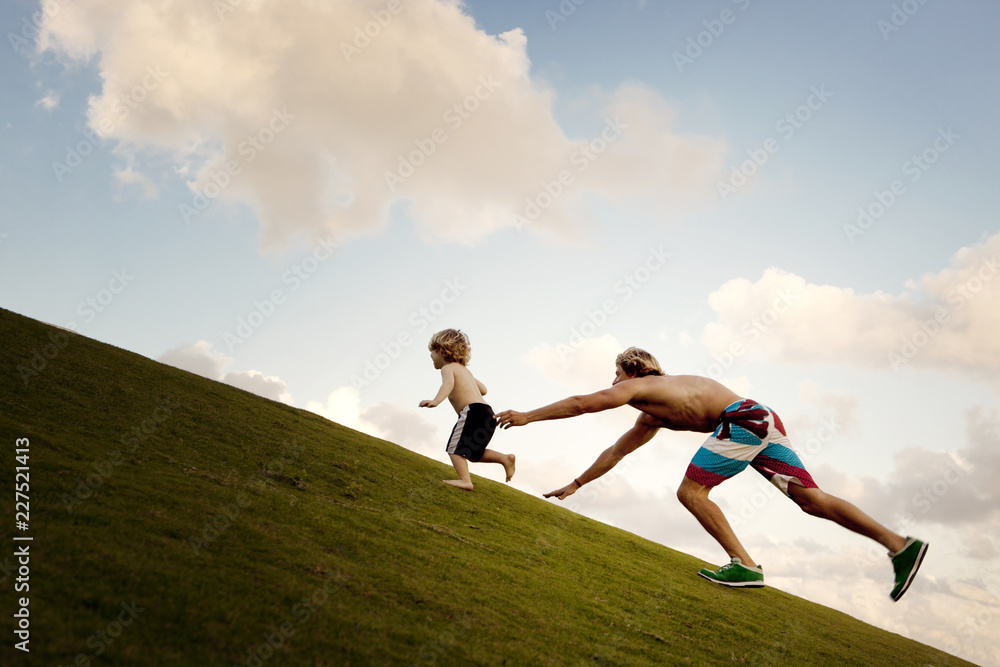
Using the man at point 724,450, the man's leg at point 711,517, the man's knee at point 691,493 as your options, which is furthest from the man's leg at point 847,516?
the man's knee at point 691,493

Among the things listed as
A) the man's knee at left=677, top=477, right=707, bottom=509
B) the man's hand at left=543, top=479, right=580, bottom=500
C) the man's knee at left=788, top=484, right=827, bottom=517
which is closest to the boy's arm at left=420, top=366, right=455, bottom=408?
the man's hand at left=543, top=479, right=580, bottom=500

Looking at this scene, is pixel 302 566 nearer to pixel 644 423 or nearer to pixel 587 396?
pixel 587 396

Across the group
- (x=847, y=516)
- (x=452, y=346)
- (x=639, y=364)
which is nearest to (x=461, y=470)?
(x=452, y=346)

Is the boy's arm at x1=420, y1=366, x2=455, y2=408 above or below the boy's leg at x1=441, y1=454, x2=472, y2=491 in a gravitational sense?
above

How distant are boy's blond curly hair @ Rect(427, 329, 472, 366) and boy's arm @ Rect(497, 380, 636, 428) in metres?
3.37

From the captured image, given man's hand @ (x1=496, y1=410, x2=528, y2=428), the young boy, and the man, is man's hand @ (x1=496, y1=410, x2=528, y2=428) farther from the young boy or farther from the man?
the young boy

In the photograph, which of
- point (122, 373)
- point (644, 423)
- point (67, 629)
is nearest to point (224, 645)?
point (67, 629)

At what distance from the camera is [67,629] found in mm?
2246

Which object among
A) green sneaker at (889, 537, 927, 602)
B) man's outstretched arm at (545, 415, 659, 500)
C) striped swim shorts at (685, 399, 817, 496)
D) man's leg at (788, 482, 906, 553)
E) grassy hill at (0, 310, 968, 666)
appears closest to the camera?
grassy hill at (0, 310, 968, 666)

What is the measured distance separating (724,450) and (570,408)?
55.2 inches

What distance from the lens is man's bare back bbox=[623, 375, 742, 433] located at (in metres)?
4.65

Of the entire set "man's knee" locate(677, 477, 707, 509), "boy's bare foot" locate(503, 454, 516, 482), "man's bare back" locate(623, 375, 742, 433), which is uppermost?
"man's bare back" locate(623, 375, 742, 433)

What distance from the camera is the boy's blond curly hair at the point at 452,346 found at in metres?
7.71

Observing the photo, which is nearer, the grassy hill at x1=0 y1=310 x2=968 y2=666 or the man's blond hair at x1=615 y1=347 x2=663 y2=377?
the grassy hill at x1=0 y1=310 x2=968 y2=666
